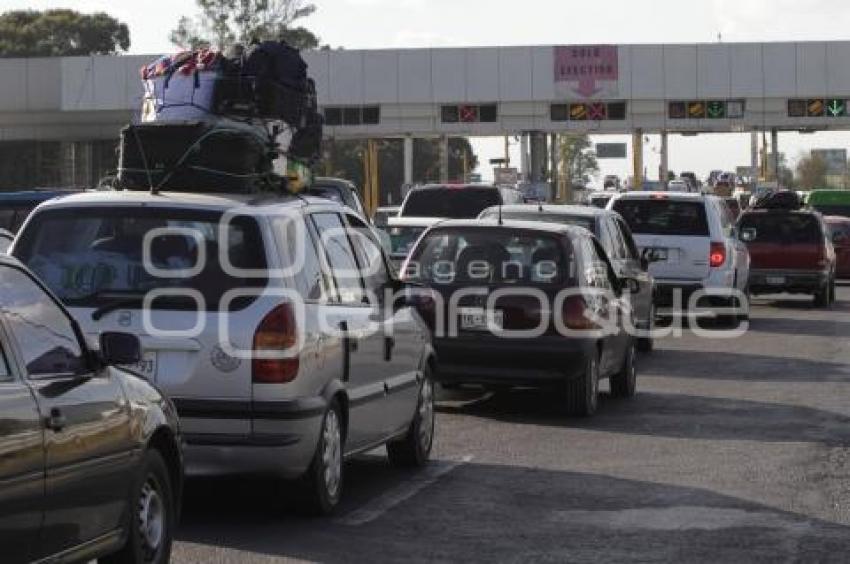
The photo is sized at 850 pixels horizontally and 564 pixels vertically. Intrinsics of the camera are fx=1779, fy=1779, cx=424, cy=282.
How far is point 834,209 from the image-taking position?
148 ft

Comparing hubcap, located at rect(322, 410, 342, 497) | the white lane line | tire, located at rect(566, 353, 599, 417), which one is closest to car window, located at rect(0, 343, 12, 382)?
hubcap, located at rect(322, 410, 342, 497)

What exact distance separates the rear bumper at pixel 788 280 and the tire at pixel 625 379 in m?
14.8

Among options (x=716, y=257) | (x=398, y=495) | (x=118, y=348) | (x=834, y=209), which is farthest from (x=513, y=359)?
(x=834, y=209)

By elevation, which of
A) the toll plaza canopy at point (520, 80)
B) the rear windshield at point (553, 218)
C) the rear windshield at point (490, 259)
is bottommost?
the rear windshield at point (490, 259)

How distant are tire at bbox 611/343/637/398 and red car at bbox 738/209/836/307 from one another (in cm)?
1458

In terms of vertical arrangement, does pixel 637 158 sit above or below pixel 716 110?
below

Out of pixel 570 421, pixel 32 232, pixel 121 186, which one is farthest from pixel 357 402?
pixel 570 421

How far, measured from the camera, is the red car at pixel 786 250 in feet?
101

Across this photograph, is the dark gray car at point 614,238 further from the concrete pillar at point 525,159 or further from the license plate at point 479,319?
the concrete pillar at point 525,159

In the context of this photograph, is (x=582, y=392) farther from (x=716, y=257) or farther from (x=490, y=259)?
(x=716, y=257)

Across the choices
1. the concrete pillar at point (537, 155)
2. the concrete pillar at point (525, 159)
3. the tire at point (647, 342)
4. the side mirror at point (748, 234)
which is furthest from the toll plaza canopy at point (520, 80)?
the tire at point (647, 342)

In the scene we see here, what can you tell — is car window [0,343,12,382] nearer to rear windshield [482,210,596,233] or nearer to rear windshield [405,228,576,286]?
rear windshield [405,228,576,286]

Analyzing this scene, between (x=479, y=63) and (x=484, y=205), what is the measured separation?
3131cm

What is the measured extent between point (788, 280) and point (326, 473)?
22299 mm
